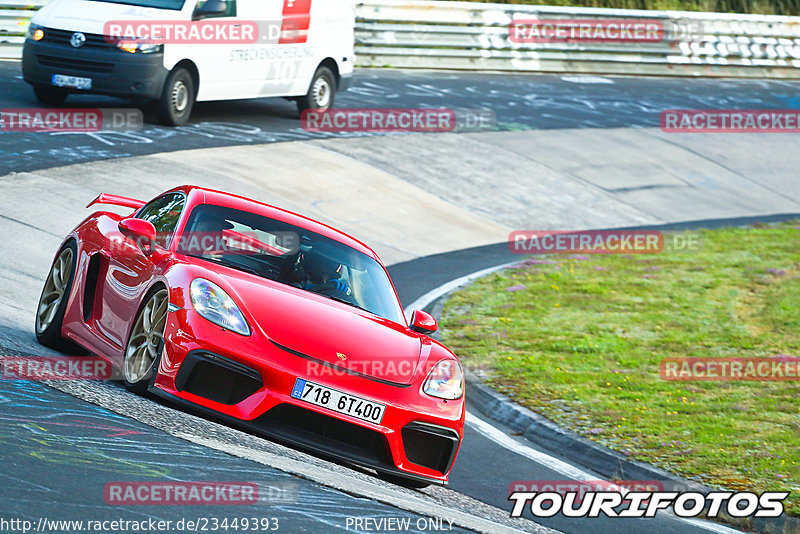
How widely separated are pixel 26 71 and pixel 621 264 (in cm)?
855

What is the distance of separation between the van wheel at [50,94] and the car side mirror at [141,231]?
1050 cm

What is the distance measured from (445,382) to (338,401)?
0.81 meters

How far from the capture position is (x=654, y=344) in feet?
36.9

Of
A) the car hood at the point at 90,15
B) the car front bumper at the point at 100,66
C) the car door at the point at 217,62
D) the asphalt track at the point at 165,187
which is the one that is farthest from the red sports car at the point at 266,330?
the car door at the point at 217,62

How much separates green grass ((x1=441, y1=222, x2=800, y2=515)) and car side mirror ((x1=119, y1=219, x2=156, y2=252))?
132 inches

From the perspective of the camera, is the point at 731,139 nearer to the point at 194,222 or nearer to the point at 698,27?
the point at 698,27

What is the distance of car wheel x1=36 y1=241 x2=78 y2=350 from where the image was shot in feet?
24.7

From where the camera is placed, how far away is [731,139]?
24562 mm

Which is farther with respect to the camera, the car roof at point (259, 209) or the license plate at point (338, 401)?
the car roof at point (259, 209)

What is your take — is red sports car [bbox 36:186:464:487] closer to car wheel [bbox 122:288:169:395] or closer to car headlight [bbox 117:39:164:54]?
car wheel [bbox 122:288:169:395]

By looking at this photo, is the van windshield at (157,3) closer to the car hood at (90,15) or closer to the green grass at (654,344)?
the car hood at (90,15)

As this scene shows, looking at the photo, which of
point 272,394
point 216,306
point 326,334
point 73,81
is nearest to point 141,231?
point 216,306

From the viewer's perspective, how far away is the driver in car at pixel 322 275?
7031 mm

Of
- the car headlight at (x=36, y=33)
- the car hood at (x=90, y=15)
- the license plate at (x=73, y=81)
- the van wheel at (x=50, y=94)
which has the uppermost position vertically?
the car hood at (x=90, y=15)
